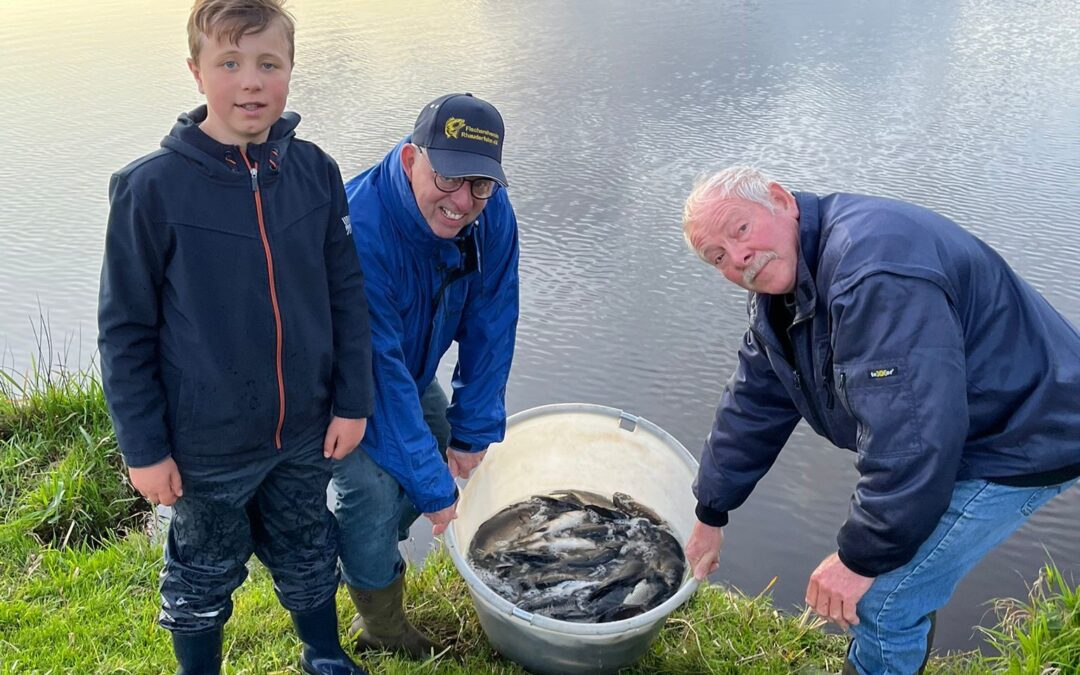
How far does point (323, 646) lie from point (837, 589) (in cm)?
151

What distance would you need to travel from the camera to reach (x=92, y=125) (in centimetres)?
725

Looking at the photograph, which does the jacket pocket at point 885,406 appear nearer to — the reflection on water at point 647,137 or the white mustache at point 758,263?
the white mustache at point 758,263

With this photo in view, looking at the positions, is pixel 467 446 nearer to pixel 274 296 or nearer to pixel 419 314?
pixel 419 314

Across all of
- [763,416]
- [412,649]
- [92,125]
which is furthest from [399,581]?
[92,125]

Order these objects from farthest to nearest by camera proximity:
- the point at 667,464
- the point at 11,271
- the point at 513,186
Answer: the point at 513,186 → the point at 11,271 → the point at 667,464

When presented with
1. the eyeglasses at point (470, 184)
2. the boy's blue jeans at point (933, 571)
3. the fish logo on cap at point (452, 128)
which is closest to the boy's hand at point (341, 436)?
the eyeglasses at point (470, 184)

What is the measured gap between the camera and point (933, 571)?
2348mm

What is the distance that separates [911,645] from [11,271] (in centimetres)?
536

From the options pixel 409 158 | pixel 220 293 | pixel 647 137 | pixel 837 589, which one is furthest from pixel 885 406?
pixel 647 137

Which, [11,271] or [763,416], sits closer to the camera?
[763,416]

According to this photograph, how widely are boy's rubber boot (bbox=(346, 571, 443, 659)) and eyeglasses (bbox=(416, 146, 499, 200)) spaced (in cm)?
124

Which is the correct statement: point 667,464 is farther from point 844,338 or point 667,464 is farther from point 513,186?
point 513,186

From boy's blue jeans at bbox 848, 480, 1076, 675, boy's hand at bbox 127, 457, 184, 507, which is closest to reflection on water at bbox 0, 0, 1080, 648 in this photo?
boy's blue jeans at bbox 848, 480, 1076, 675

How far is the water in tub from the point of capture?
302 centimetres
